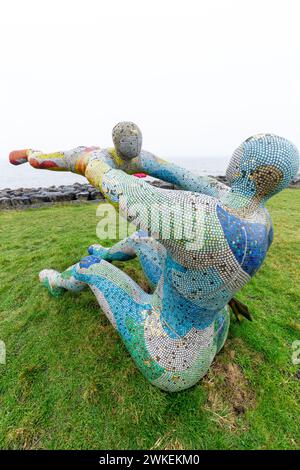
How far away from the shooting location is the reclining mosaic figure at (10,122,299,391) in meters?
1.12

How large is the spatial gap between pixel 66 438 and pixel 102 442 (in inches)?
9.3

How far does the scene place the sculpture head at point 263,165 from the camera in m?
1.10

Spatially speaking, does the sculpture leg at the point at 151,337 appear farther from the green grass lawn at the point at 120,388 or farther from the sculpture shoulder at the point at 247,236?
the sculpture shoulder at the point at 247,236

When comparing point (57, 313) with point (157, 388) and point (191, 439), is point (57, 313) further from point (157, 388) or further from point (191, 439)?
point (191, 439)

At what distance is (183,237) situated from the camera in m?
1.12

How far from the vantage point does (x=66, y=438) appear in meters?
1.67

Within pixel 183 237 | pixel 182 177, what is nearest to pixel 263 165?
pixel 183 237

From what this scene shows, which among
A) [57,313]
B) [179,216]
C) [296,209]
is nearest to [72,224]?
[57,313]

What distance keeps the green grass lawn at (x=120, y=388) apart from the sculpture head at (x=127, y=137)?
1.60 m

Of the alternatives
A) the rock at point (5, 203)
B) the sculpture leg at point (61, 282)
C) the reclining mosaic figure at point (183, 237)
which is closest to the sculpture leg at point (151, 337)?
the reclining mosaic figure at point (183, 237)

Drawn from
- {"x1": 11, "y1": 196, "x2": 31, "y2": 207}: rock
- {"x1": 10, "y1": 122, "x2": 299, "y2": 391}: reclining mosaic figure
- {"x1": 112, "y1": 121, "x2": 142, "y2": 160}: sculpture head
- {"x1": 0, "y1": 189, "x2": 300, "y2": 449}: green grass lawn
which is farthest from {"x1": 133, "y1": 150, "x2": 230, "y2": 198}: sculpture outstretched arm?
{"x1": 11, "y1": 196, "x2": 31, "y2": 207}: rock

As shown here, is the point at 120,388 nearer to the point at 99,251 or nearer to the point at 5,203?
the point at 99,251

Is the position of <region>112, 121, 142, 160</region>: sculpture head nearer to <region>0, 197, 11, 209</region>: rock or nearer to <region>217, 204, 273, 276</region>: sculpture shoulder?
<region>217, 204, 273, 276</region>: sculpture shoulder

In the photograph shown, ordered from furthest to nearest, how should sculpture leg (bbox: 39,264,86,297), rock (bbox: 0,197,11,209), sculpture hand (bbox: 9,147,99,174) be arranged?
rock (bbox: 0,197,11,209), sculpture leg (bbox: 39,264,86,297), sculpture hand (bbox: 9,147,99,174)
